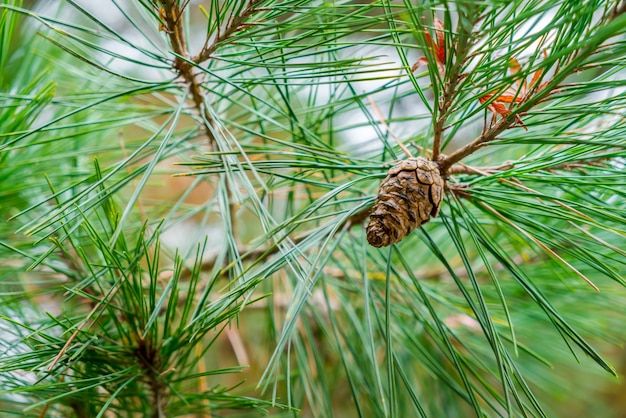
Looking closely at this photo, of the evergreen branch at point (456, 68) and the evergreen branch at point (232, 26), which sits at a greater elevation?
the evergreen branch at point (232, 26)

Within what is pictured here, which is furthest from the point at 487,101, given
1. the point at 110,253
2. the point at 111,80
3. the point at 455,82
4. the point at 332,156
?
the point at 111,80

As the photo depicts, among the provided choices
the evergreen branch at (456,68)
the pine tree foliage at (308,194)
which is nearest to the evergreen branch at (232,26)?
the pine tree foliage at (308,194)

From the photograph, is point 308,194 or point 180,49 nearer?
point 180,49

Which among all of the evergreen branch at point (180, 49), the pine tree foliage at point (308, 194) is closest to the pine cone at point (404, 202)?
the pine tree foliage at point (308, 194)

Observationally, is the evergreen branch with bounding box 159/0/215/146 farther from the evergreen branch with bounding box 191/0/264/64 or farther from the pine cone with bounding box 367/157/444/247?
the pine cone with bounding box 367/157/444/247

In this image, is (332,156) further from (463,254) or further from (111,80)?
(111,80)

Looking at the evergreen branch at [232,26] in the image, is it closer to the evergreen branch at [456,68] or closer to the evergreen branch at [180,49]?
the evergreen branch at [180,49]

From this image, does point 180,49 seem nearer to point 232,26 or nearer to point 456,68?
point 232,26

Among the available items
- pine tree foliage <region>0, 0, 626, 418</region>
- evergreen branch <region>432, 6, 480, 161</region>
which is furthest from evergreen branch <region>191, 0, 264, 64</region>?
evergreen branch <region>432, 6, 480, 161</region>

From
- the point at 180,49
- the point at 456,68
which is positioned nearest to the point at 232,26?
the point at 180,49

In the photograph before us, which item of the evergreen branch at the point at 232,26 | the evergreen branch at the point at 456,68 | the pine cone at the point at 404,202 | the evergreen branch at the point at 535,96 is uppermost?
the evergreen branch at the point at 232,26
